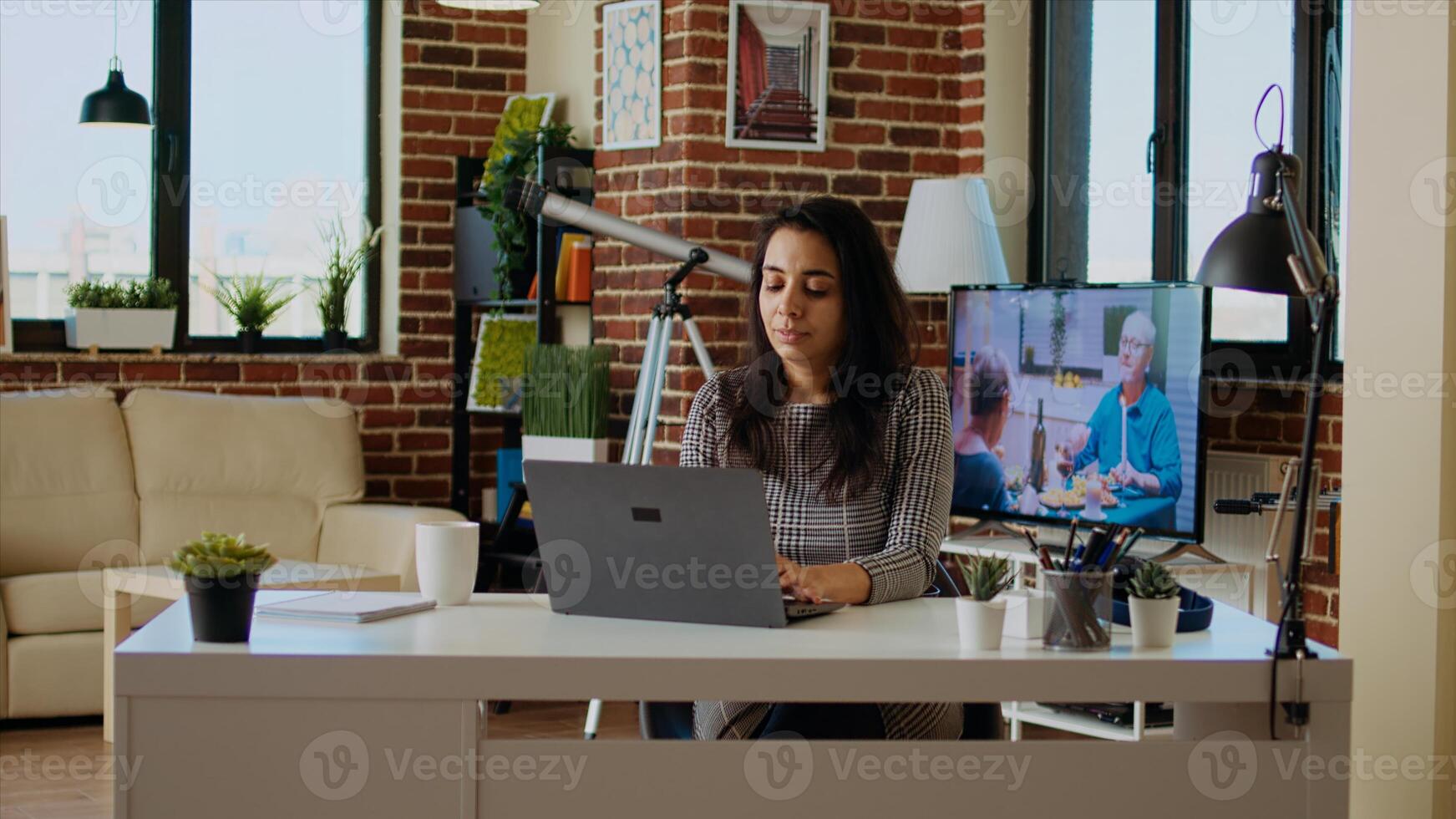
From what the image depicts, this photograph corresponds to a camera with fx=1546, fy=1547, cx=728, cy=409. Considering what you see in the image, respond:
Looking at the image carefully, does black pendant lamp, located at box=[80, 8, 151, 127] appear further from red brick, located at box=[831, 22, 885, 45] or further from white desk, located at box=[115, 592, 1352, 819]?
white desk, located at box=[115, 592, 1352, 819]

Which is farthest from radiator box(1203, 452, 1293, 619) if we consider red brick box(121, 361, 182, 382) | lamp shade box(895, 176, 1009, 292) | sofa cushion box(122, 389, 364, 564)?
red brick box(121, 361, 182, 382)

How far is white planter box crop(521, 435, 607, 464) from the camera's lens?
15.7 feet

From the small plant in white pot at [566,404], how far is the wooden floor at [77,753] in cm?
80

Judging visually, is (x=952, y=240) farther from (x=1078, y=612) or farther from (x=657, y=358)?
(x=1078, y=612)

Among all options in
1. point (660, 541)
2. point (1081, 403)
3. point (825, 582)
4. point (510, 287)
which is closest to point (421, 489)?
point (510, 287)

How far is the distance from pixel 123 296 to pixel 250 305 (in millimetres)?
436

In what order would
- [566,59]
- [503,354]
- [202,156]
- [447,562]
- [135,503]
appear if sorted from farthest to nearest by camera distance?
[202,156], [566,59], [503,354], [135,503], [447,562]

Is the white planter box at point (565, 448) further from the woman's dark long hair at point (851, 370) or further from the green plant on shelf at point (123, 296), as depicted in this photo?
the woman's dark long hair at point (851, 370)

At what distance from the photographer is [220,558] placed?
1.83m

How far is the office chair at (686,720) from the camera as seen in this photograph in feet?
7.41

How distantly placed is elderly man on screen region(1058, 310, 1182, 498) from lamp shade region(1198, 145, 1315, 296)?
176 cm

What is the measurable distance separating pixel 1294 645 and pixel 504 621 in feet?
3.17

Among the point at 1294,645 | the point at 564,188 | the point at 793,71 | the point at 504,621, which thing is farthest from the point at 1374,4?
the point at 564,188

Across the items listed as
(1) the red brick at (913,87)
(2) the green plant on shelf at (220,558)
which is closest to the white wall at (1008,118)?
(1) the red brick at (913,87)
